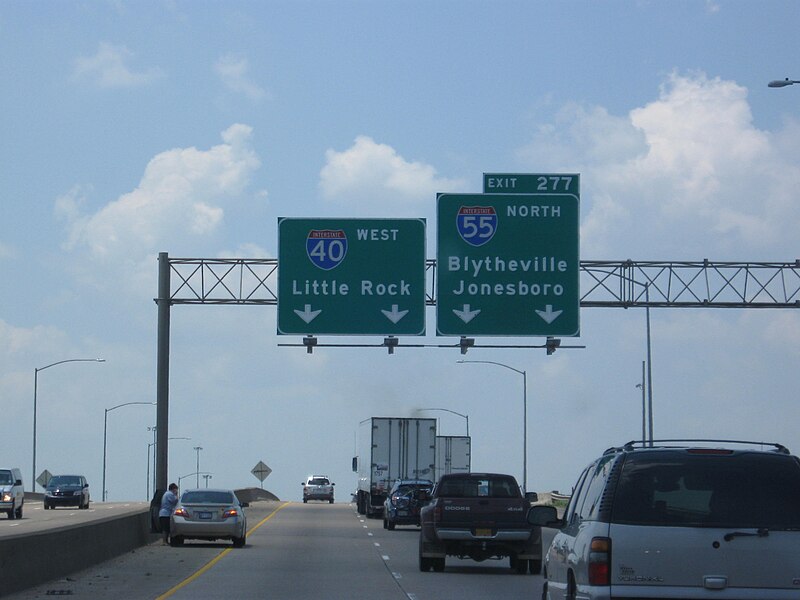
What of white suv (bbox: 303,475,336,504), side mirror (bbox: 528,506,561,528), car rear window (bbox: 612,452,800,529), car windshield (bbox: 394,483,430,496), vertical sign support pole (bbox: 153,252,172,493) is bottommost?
white suv (bbox: 303,475,336,504)

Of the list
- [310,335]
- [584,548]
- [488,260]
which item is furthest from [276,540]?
[584,548]

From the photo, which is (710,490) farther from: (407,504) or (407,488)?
(407,488)

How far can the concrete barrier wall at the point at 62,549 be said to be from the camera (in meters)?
20.9

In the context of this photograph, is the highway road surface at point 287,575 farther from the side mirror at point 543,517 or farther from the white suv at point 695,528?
the white suv at point 695,528

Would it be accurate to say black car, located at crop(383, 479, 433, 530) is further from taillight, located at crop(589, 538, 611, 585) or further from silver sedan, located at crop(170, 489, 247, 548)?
taillight, located at crop(589, 538, 611, 585)

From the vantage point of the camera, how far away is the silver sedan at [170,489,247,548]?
3544 centimetres

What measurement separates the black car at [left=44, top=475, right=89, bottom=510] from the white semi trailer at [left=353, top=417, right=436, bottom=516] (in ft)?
50.7

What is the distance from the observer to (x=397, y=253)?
1469 inches

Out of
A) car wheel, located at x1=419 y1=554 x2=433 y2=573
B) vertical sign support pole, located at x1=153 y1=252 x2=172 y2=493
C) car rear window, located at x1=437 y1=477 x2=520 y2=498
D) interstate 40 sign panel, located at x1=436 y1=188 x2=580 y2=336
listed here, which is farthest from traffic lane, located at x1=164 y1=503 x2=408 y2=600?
interstate 40 sign panel, located at x1=436 y1=188 x2=580 y2=336

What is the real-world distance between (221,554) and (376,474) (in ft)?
84.7

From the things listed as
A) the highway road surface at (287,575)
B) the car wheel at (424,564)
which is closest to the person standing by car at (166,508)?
the highway road surface at (287,575)

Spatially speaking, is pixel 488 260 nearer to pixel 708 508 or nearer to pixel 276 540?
pixel 276 540

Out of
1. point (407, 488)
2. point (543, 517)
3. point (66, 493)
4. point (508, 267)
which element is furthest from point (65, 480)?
point (543, 517)

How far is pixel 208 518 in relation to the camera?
116ft
